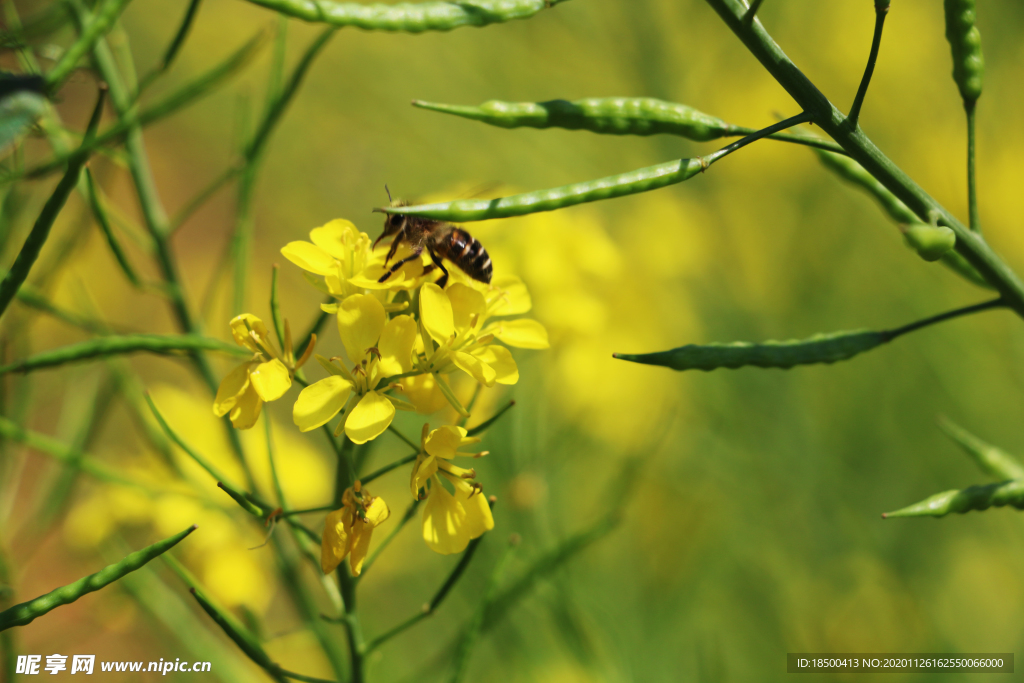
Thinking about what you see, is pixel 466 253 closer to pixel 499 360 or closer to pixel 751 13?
pixel 499 360

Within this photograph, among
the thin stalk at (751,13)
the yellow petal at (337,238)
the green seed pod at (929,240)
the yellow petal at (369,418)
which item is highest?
the thin stalk at (751,13)

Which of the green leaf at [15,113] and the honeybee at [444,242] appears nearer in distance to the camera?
the green leaf at [15,113]

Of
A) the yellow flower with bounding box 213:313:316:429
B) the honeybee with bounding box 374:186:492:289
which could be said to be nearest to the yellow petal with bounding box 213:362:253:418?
the yellow flower with bounding box 213:313:316:429

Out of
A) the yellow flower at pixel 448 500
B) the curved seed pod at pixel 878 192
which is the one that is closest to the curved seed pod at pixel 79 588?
the yellow flower at pixel 448 500

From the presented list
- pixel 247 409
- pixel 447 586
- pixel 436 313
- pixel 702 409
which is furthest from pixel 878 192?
pixel 702 409

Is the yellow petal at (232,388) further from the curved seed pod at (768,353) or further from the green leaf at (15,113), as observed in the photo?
the curved seed pod at (768,353)

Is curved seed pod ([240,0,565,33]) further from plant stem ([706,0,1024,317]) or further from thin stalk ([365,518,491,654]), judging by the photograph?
thin stalk ([365,518,491,654])
